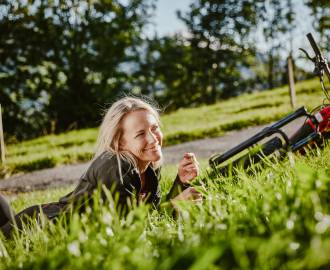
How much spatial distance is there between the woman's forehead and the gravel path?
334 cm

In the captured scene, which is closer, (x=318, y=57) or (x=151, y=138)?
(x=151, y=138)

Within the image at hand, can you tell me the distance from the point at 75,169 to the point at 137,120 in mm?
5307

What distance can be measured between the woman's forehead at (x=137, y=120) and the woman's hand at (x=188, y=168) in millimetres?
418

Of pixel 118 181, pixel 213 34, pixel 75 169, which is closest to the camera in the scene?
pixel 118 181

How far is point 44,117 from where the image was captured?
717 inches

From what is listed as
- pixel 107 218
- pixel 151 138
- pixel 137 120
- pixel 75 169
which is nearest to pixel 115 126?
pixel 137 120

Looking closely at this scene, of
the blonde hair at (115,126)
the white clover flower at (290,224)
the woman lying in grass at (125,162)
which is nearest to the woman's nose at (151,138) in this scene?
the woman lying in grass at (125,162)

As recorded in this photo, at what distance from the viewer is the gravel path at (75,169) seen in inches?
260

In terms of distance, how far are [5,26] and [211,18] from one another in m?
26.1

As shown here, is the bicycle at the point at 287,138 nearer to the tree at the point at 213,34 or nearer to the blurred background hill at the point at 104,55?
the blurred background hill at the point at 104,55

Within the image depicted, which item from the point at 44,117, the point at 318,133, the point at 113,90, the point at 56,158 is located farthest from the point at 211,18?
the point at 318,133

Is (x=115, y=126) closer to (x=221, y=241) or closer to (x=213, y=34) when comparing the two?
(x=221, y=241)

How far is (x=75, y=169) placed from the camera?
7.80m

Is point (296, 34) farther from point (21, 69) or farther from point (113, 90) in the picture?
point (21, 69)
